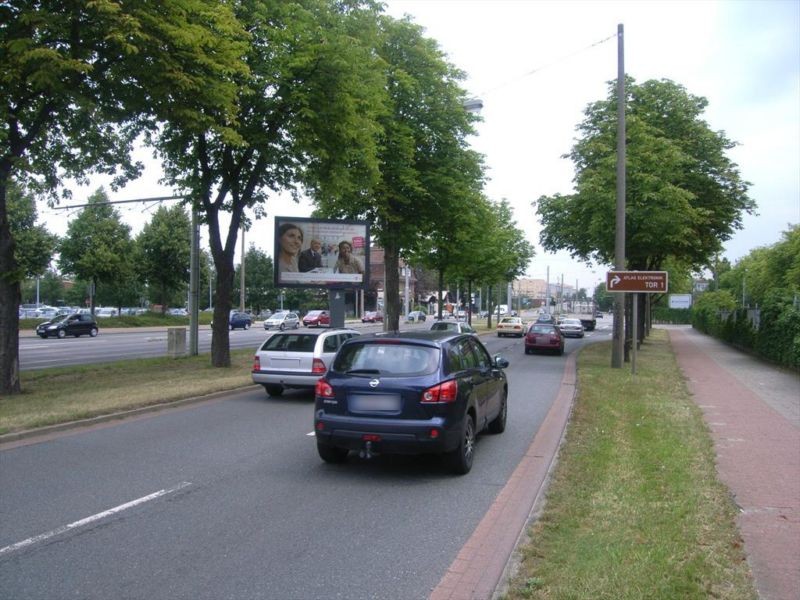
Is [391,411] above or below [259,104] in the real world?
below

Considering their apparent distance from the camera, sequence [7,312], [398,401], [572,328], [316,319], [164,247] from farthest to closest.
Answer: [164,247] → [316,319] → [572,328] → [7,312] → [398,401]

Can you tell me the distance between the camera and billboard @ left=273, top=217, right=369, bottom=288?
72.9 ft

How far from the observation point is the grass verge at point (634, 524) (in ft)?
14.2

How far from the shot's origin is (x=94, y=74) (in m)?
13.3

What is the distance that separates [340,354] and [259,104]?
1061 cm

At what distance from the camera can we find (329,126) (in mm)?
17031

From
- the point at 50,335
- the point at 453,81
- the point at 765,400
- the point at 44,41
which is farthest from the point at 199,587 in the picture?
the point at 50,335

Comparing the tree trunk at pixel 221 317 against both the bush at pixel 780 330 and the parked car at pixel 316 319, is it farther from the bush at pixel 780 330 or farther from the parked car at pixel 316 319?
the parked car at pixel 316 319

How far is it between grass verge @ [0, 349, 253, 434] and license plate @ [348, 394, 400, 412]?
16.8 feet

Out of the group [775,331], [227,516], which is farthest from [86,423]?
[775,331]

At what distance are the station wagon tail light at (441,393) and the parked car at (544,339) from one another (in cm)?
2118

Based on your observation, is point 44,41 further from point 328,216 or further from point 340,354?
point 328,216

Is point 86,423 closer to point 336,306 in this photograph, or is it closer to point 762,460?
point 762,460

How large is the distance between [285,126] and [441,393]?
11.7 meters
